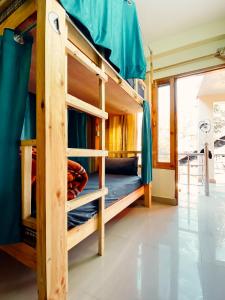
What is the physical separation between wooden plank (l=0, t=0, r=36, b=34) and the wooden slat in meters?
1.19

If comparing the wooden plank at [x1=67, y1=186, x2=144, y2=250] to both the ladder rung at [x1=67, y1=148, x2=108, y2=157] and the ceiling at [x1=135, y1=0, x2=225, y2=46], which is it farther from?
the ceiling at [x1=135, y1=0, x2=225, y2=46]

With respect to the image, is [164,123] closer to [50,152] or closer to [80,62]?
[80,62]

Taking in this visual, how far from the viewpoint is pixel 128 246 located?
1.60 m

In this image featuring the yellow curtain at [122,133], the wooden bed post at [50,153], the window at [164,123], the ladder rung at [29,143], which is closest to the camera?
the wooden bed post at [50,153]

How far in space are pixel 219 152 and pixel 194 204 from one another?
324cm

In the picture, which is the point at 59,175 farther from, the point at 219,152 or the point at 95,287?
the point at 219,152

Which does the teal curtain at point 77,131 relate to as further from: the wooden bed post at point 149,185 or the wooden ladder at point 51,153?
the wooden ladder at point 51,153

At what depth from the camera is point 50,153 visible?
0.90m

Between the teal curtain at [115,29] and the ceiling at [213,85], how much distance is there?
242 centimetres

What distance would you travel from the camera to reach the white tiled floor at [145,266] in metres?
1.06

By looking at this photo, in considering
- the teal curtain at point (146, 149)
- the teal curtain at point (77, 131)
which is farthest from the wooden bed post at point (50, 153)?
the teal curtain at point (77, 131)

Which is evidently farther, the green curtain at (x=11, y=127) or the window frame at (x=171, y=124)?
the window frame at (x=171, y=124)

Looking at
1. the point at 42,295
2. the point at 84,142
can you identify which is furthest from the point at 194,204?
the point at 42,295

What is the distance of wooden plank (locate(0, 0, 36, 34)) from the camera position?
38.8 inches
